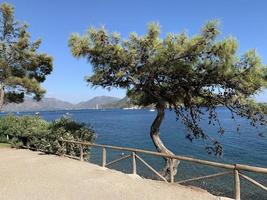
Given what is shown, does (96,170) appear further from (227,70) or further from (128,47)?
(227,70)

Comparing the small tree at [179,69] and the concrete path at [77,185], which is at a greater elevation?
the small tree at [179,69]

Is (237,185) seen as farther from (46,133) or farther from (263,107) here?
(46,133)

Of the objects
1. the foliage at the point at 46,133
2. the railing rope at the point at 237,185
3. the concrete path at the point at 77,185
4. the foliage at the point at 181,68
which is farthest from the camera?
the foliage at the point at 46,133

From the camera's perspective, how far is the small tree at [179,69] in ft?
38.5

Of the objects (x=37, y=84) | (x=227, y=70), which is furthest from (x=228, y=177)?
(x=37, y=84)

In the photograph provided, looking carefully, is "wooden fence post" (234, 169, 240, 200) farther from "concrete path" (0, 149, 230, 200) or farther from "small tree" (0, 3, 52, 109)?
"small tree" (0, 3, 52, 109)

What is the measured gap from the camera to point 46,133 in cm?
1759

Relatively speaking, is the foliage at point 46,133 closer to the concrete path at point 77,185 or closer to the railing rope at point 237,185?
the concrete path at point 77,185

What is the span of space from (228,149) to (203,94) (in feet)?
66.8

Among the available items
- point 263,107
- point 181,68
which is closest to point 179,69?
point 181,68

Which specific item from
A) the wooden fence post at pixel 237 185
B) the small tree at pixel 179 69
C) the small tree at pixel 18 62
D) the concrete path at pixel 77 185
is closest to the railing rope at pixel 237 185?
the wooden fence post at pixel 237 185

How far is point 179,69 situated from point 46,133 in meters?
8.54

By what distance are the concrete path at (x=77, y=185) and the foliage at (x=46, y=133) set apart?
228cm

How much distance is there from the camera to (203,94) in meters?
13.4
